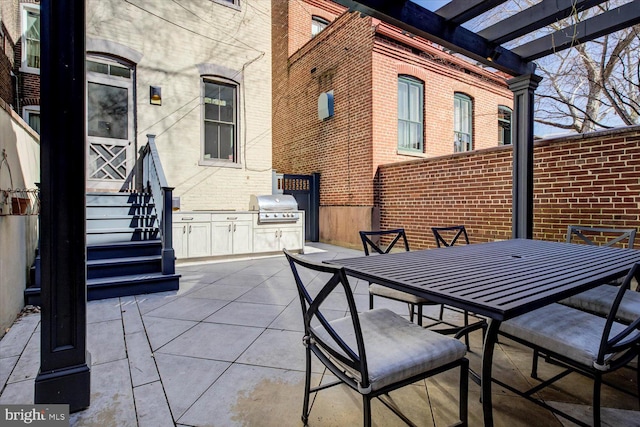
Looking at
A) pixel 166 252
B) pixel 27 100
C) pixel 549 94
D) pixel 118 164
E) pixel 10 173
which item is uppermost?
pixel 549 94

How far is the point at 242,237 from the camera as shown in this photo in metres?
5.49

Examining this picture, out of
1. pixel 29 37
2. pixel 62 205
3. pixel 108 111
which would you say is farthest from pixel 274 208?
pixel 29 37

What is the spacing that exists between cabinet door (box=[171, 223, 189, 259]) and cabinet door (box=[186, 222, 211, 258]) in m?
0.06

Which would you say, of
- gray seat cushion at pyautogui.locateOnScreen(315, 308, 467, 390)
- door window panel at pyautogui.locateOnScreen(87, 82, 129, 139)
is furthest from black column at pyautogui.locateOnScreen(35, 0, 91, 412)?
door window panel at pyautogui.locateOnScreen(87, 82, 129, 139)

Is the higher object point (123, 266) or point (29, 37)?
point (29, 37)

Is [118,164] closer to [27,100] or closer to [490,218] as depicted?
[27,100]

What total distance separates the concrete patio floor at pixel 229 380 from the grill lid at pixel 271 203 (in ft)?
9.64

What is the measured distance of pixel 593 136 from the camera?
138 inches

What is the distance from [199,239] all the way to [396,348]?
14.4 ft

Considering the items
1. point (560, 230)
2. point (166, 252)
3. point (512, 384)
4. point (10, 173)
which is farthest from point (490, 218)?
point (10, 173)

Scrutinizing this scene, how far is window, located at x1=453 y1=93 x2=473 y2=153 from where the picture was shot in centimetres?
773

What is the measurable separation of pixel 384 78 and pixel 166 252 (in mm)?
5008

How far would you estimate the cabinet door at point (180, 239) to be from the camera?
4898 mm

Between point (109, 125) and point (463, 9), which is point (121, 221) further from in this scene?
point (463, 9)
